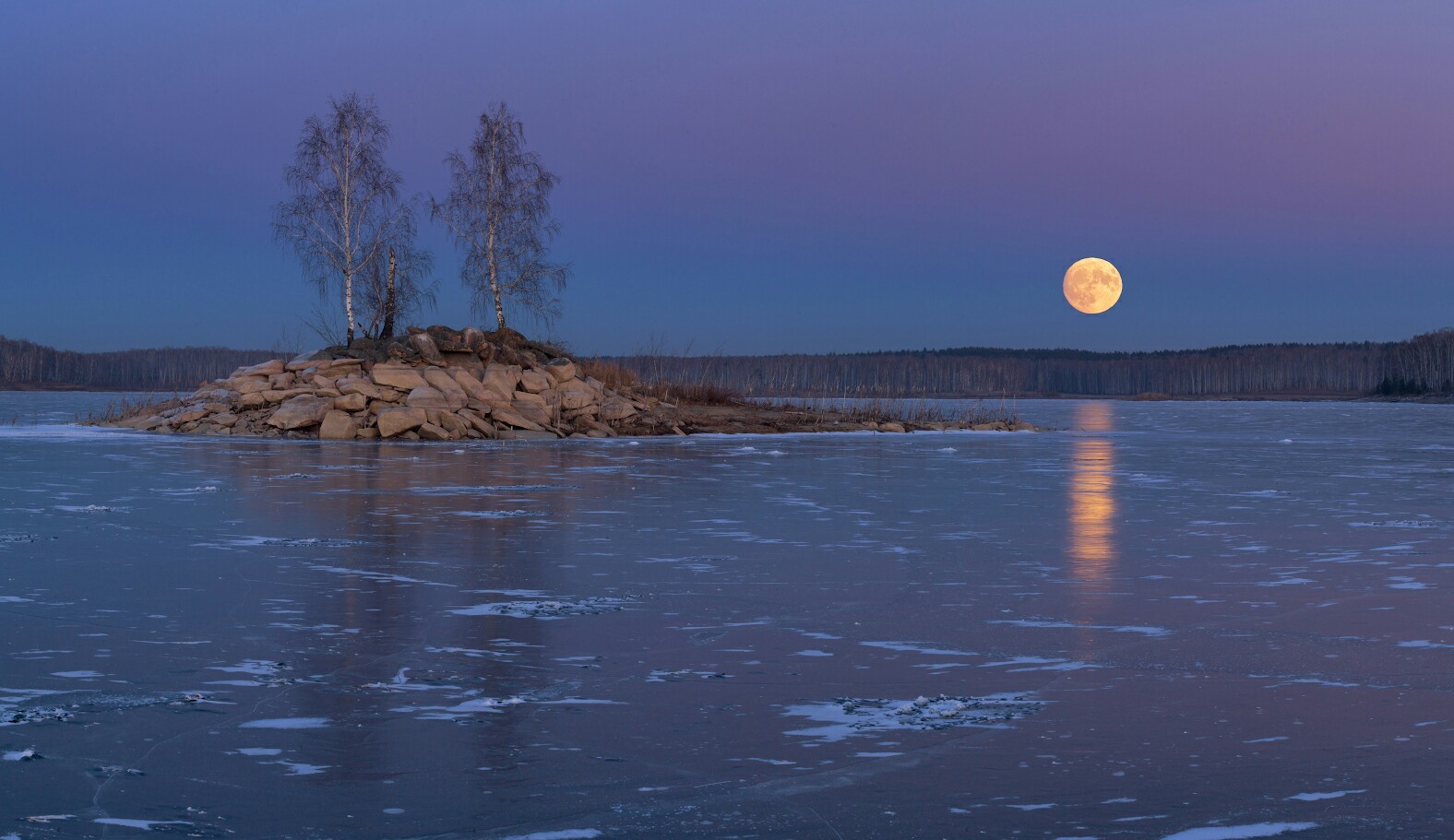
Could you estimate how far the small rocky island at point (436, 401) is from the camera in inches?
1182

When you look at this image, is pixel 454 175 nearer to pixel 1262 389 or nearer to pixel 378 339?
pixel 378 339

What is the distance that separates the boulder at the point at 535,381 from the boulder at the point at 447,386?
2.02 metres

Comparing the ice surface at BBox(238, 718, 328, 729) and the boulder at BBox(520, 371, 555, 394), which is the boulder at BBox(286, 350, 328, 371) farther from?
the ice surface at BBox(238, 718, 328, 729)

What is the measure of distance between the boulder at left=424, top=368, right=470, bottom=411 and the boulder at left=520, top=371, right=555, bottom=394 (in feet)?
6.64

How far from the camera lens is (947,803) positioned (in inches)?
160

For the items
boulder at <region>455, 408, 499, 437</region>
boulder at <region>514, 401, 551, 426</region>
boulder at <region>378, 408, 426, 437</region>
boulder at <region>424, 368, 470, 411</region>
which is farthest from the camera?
boulder at <region>514, 401, 551, 426</region>

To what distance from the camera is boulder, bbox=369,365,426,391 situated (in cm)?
3103

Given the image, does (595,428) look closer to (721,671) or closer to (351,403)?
(351,403)

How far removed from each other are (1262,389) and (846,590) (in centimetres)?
15065

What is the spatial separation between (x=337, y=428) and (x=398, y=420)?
1.45 meters

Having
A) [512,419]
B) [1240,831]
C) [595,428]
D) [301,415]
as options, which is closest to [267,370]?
[301,415]

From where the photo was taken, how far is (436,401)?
30.5 meters

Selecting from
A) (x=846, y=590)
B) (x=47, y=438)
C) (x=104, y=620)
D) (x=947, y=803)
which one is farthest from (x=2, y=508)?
(x=47, y=438)

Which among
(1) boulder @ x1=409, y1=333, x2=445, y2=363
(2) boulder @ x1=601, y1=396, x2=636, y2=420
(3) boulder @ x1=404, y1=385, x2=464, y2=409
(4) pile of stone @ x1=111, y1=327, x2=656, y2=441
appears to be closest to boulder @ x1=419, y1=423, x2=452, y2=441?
(4) pile of stone @ x1=111, y1=327, x2=656, y2=441
